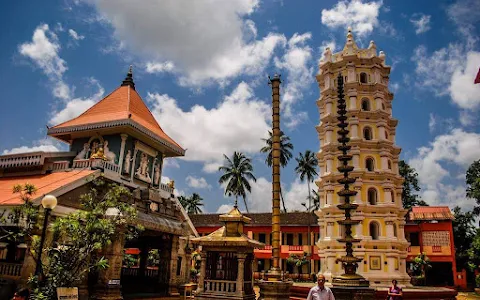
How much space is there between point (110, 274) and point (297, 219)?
94.5ft

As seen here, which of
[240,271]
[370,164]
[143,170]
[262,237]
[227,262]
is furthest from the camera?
[262,237]

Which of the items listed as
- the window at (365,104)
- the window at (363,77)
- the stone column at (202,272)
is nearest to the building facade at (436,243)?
the window at (365,104)

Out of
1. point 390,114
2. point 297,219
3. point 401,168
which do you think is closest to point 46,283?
point 390,114

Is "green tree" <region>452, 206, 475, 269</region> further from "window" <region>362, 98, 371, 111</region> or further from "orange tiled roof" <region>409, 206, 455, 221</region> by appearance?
"window" <region>362, 98, 371, 111</region>

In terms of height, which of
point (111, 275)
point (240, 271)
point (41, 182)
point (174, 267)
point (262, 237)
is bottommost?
point (111, 275)

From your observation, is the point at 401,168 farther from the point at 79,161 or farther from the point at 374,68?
the point at 79,161

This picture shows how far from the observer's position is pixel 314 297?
8758 mm

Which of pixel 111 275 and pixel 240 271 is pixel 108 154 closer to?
pixel 111 275

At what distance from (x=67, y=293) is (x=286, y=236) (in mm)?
33874

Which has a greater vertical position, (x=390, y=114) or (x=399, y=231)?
(x=390, y=114)

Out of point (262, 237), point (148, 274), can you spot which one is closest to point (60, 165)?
point (148, 274)

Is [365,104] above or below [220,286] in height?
above

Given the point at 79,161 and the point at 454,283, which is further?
the point at 454,283

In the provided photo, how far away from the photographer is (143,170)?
22016 mm
